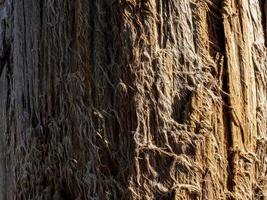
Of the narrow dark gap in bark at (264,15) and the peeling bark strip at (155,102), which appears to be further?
the narrow dark gap in bark at (264,15)

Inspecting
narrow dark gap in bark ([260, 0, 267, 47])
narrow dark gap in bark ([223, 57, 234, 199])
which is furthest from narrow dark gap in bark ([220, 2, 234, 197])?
narrow dark gap in bark ([260, 0, 267, 47])

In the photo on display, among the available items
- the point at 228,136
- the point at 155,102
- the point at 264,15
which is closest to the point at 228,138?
the point at 228,136

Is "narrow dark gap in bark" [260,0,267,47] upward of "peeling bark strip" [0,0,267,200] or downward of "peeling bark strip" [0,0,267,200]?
upward

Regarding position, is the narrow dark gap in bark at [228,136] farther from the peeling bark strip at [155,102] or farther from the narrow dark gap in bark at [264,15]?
the narrow dark gap in bark at [264,15]

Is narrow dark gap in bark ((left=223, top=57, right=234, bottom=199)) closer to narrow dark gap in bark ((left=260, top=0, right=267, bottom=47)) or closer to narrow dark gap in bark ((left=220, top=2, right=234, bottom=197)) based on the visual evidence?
narrow dark gap in bark ((left=220, top=2, right=234, bottom=197))

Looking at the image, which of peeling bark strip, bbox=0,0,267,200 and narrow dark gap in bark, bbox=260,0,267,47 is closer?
peeling bark strip, bbox=0,0,267,200

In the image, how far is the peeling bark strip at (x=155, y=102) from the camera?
2650 mm

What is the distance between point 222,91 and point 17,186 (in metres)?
0.86

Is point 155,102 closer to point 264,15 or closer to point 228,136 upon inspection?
point 228,136

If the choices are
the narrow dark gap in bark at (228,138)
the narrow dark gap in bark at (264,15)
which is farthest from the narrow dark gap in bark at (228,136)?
the narrow dark gap in bark at (264,15)

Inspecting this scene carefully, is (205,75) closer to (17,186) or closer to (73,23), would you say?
(73,23)

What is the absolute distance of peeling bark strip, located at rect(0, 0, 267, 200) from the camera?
265 cm

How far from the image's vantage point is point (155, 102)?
8.73 ft

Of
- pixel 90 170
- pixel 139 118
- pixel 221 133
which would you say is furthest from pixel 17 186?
pixel 221 133
